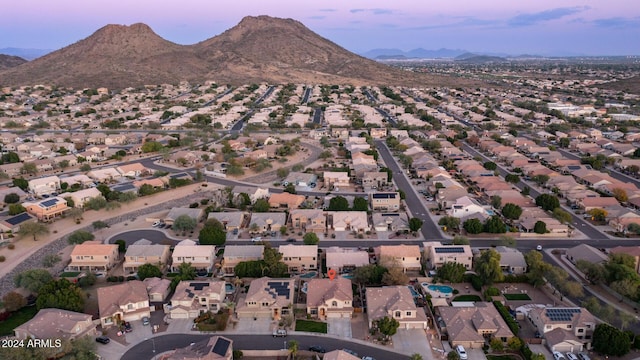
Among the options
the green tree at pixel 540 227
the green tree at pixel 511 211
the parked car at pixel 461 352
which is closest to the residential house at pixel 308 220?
the green tree at pixel 511 211

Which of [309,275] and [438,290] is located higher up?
[309,275]

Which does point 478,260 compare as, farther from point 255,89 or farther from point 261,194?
point 255,89

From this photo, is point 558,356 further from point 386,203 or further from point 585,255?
point 386,203

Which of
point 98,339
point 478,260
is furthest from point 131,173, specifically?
point 478,260

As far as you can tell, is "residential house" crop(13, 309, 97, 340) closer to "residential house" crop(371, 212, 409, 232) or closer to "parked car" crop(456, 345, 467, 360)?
"parked car" crop(456, 345, 467, 360)

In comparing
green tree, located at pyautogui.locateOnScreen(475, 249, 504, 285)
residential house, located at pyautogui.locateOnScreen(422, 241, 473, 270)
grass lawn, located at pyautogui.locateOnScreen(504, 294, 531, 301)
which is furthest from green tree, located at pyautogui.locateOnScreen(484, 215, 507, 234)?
grass lawn, located at pyautogui.locateOnScreen(504, 294, 531, 301)

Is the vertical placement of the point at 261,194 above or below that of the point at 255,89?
below

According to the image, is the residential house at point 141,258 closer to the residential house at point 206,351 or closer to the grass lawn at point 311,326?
the residential house at point 206,351

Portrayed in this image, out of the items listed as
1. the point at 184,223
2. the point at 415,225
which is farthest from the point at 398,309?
the point at 184,223
